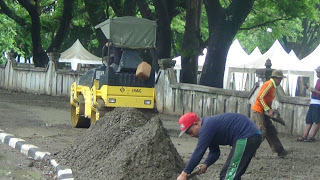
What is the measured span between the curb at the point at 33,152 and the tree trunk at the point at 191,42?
10.2 m

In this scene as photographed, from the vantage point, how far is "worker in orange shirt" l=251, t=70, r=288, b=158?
12.2m

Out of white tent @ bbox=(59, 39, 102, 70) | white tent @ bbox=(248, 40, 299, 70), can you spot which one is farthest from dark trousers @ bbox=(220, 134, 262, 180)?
white tent @ bbox=(59, 39, 102, 70)

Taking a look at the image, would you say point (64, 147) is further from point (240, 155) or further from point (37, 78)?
point (37, 78)

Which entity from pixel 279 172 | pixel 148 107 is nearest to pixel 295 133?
pixel 148 107

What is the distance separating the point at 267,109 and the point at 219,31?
438 inches

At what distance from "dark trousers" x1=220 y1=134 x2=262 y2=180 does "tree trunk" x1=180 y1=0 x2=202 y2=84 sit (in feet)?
55.0

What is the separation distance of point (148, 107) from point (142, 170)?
7147 mm

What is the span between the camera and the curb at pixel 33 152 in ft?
32.7

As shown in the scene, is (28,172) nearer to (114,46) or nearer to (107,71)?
(107,71)

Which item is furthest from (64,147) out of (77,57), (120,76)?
(77,57)

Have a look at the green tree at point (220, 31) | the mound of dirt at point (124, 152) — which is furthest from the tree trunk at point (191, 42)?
the mound of dirt at point (124, 152)

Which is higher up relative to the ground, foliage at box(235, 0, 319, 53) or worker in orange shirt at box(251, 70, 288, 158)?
foliage at box(235, 0, 319, 53)

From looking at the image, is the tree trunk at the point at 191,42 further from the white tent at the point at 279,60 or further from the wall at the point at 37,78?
the white tent at the point at 279,60

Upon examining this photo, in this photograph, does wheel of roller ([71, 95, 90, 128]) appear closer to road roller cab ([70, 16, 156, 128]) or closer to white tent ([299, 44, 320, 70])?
road roller cab ([70, 16, 156, 128])
